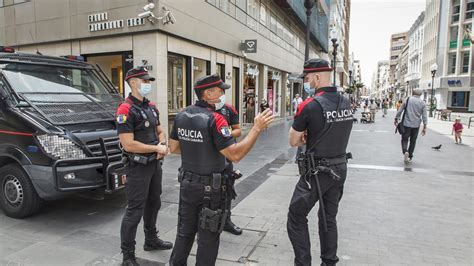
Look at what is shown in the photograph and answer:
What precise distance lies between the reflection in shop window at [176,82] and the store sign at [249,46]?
486cm

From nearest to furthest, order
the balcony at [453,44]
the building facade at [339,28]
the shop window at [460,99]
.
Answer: the shop window at [460,99]
the balcony at [453,44]
the building facade at [339,28]

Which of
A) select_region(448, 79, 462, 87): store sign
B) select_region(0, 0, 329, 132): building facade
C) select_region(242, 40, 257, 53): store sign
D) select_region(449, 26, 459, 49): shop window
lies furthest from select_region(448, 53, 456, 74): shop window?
select_region(242, 40, 257, 53): store sign

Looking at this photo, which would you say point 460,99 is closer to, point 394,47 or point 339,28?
point 339,28

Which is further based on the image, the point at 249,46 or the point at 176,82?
the point at 249,46

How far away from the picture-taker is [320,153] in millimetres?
3244

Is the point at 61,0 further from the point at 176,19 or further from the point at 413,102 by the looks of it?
the point at 413,102

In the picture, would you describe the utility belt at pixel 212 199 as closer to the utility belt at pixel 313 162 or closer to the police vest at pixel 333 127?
the utility belt at pixel 313 162

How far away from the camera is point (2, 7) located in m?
13.7

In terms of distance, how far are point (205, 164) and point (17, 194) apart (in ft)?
11.5

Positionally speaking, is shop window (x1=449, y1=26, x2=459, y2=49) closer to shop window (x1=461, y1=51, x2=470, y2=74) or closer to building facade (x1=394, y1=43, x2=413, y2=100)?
shop window (x1=461, y1=51, x2=470, y2=74)

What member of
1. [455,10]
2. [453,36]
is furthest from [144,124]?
[455,10]

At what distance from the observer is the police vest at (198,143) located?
2.77 metres

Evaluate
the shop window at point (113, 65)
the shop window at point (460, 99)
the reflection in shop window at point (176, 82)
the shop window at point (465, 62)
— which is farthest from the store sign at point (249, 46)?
the shop window at point (460, 99)

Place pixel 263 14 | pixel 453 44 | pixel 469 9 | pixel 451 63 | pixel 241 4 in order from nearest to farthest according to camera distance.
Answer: pixel 241 4, pixel 263 14, pixel 469 9, pixel 453 44, pixel 451 63
